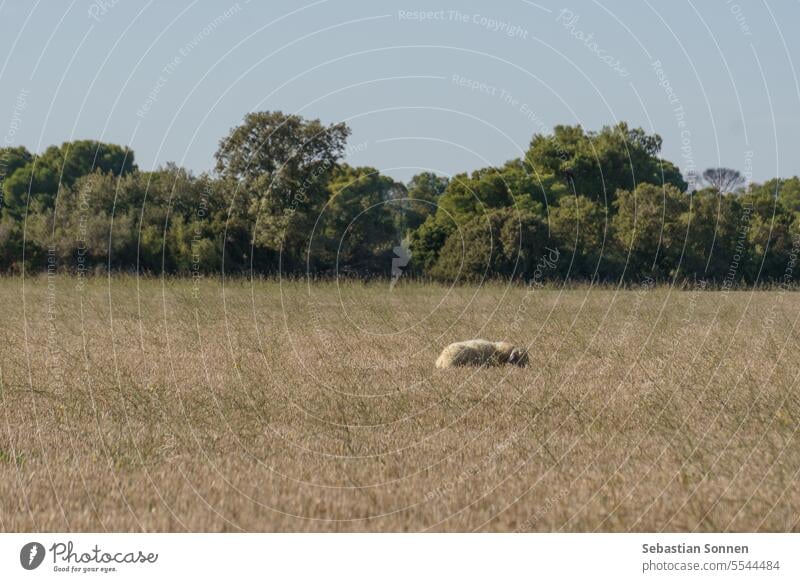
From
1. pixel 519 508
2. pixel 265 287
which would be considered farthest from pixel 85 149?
pixel 519 508

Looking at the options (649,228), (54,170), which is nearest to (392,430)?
(649,228)

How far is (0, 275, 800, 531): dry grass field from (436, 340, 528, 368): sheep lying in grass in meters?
0.24

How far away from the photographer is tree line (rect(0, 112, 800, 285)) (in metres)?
32.8

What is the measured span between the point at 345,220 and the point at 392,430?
25.7 meters

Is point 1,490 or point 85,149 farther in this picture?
point 85,149

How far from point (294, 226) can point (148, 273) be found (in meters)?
4.76

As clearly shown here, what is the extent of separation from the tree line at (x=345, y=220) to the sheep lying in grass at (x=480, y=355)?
14.8 meters

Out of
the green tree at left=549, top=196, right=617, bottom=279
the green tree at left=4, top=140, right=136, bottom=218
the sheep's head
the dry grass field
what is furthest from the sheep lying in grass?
the green tree at left=4, top=140, right=136, bottom=218

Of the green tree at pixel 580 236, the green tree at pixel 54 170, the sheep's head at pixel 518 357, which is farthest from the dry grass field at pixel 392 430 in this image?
the green tree at pixel 54 170

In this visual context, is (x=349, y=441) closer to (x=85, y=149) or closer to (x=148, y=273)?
(x=148, y=273)

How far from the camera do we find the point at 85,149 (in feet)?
137
